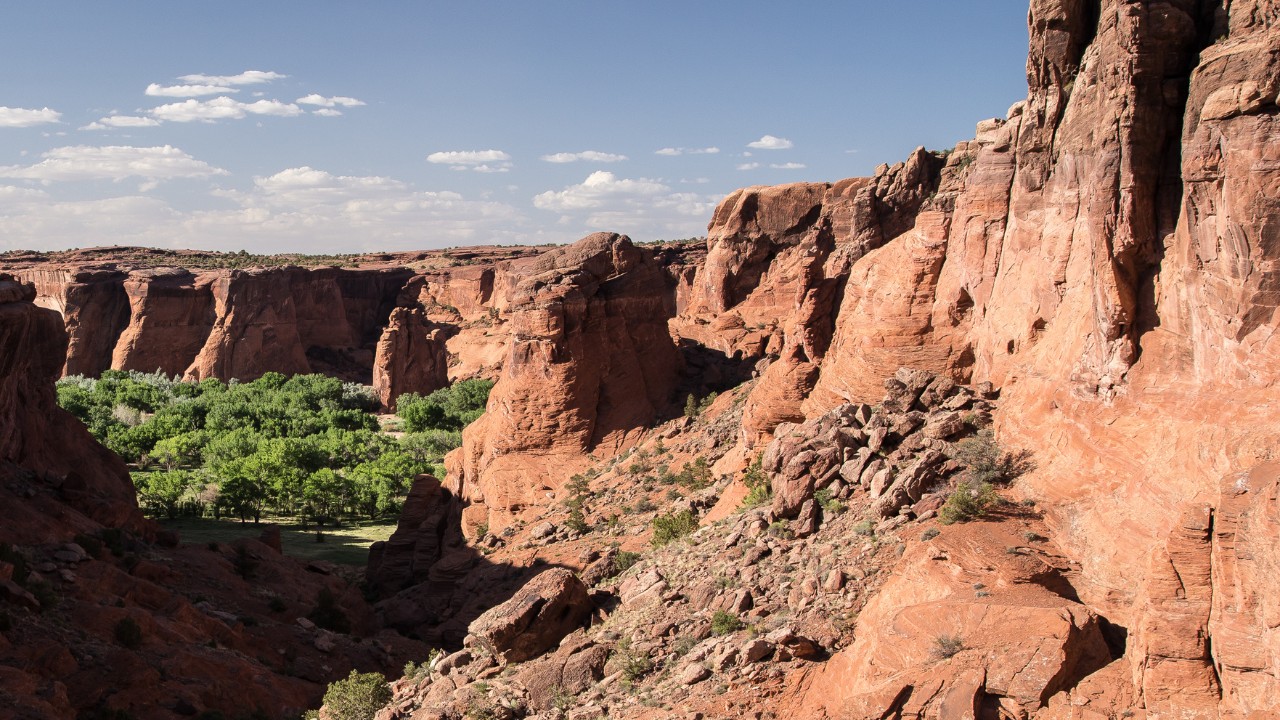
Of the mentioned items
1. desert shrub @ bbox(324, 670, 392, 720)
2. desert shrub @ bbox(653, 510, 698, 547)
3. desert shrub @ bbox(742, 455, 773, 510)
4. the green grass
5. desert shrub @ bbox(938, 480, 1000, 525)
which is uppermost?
desert shrub @ bbox(938, 480, 1000, 525)

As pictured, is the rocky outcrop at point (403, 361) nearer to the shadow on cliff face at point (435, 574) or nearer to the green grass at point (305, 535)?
the green grass at point (305, 535)

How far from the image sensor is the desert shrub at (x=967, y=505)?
65.4 ft

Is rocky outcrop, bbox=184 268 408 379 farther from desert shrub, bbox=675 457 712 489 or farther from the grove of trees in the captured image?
desert shrub, bbox=675 457 712 489

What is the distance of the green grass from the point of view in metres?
49.3

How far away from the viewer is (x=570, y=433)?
40.7m

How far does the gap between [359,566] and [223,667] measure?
64.2 ft

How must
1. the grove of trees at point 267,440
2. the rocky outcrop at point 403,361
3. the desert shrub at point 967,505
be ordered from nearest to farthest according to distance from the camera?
the desert shrub at point 967,505
the grove of trees at point 267,440
the rocky outcrop at point 403,361

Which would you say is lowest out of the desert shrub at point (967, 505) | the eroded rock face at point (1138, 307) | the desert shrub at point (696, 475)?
the desert shrub at point (696, 475)

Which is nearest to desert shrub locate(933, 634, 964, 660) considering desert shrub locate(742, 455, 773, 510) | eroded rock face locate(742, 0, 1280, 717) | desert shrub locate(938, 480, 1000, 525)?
eroded rock face locate(742, 0, 1280, 717)

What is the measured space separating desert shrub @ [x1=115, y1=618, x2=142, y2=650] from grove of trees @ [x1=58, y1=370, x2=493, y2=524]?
31085 mm

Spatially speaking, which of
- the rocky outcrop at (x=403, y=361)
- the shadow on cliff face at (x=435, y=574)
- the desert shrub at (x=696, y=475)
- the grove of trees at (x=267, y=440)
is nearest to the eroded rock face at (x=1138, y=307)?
the desert shrub at (x=696, y=475)

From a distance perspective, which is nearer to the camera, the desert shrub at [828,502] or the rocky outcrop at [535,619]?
the desert shrub at [828,502]

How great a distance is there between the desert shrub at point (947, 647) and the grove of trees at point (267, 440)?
4629cm

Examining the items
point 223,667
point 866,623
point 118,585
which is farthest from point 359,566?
point 866,623
